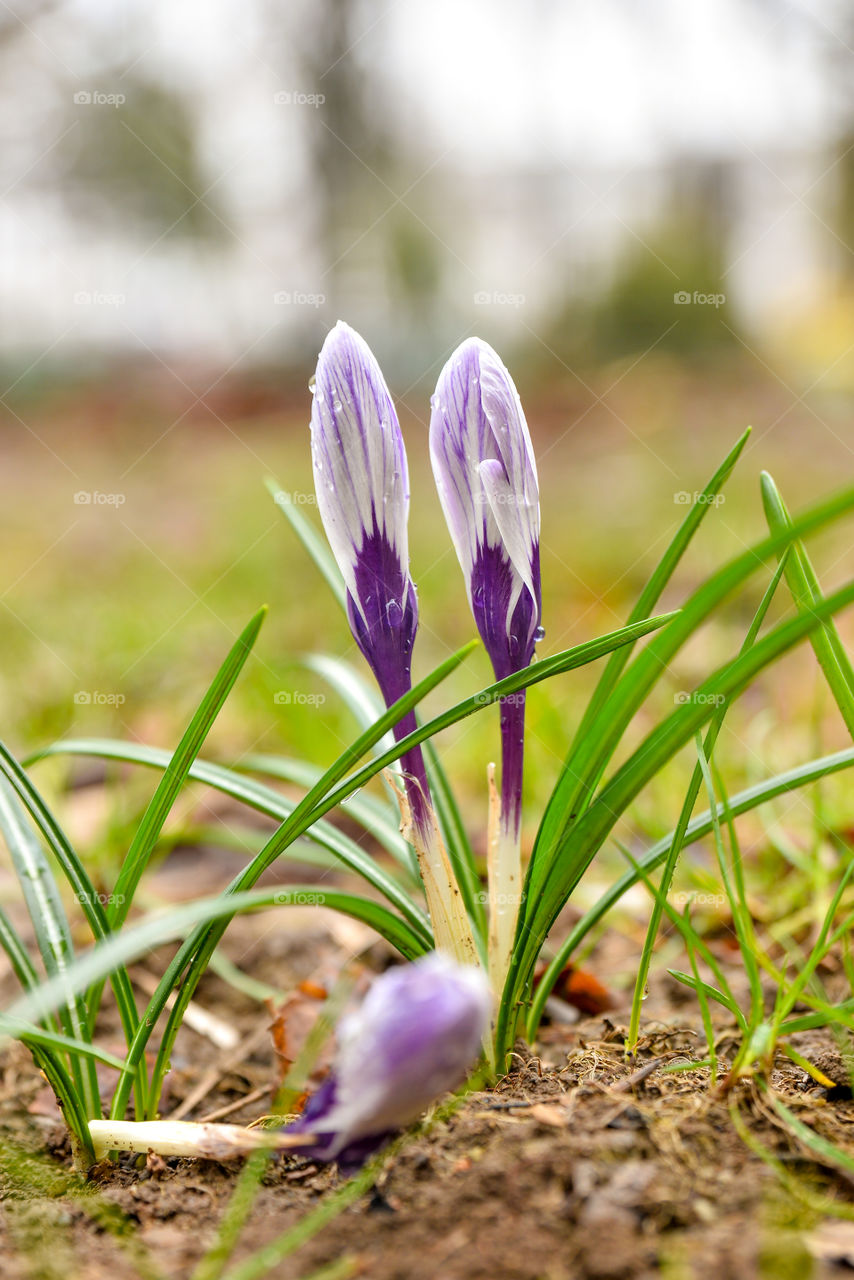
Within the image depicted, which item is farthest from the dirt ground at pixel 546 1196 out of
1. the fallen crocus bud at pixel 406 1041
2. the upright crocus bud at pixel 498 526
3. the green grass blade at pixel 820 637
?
the green grass blade at pixel 820 637

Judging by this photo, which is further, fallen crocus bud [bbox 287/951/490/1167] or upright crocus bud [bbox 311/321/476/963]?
upright crocus bud [bbox 311/321/476/963]

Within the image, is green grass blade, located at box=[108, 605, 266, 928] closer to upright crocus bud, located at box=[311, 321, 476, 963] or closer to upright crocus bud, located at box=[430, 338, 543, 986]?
upright crocus bud, located at box=[311, 321, 476, 963]

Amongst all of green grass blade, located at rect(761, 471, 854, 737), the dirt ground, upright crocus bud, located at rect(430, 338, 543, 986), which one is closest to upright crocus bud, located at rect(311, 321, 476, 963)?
upright crocus bud, located at rect(430, 338, 543, 986)

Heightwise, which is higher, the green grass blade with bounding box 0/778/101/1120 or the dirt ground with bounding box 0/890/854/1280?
the green grass blade with bounding box 0/778/101/1120

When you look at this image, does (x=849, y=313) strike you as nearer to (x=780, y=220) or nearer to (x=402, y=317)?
(x=780, y=220)

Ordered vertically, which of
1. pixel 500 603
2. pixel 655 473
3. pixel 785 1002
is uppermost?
pixel 655 473

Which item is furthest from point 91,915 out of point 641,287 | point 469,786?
point 641,287
